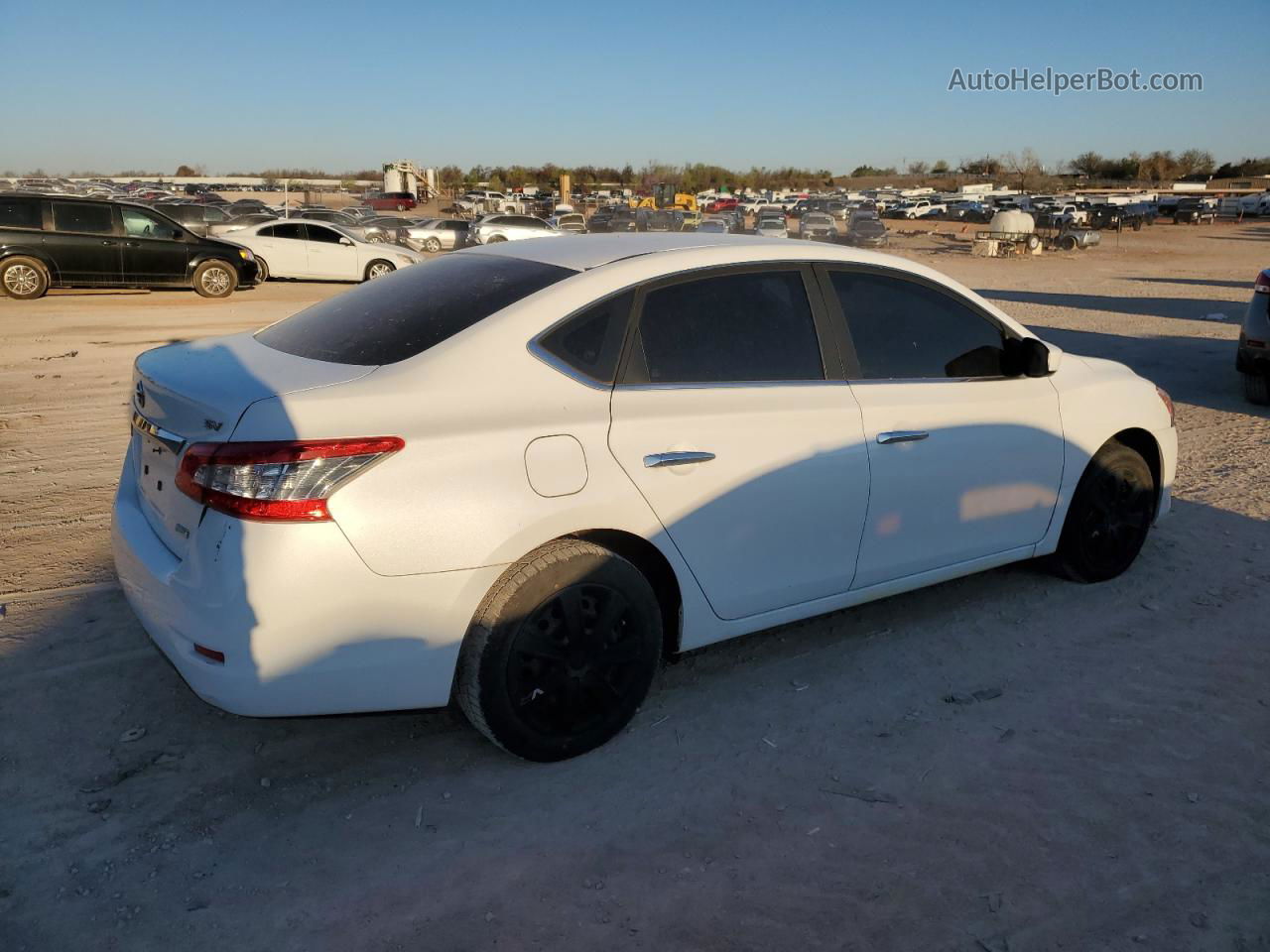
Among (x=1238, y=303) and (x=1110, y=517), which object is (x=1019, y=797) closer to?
(x=1110, y=517)

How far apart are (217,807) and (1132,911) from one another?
8.87 feet

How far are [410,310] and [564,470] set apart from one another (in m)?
0.94

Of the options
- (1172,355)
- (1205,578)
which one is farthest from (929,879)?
(1172,355)

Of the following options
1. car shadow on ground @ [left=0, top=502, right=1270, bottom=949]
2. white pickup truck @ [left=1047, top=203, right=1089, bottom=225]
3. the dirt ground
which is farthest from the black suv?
white pickup truck @ [left=1047, top=203, right=1089, bottom=225]

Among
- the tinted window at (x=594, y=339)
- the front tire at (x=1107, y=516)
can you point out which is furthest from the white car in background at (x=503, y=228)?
the tinted window at (x=594, y=339)

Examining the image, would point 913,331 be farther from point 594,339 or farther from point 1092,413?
point 594,339

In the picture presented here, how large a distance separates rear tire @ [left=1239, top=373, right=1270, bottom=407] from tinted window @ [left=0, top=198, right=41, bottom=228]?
672 inches

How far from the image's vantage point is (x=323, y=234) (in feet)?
69.4

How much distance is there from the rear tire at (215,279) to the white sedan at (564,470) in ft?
48.6

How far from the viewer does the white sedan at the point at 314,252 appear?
67.7ft

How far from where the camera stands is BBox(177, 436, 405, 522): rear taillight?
2811mm

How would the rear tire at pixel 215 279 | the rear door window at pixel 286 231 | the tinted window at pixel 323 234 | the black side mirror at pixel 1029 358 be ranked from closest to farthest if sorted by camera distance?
1. the black side mirror at pixel 1029 358
2. the rear tire at pixel 215 279
3. the rear door window at pixel 286 231
4. the tinted window at pixel 323 234

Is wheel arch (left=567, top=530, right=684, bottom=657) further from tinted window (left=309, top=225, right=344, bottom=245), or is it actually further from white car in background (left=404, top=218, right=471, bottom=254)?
white car in background (left=404, top=218, right=471, bottom=254)

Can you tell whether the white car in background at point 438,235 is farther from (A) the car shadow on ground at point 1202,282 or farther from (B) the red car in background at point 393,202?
(B) the red car in background at point 393,202
